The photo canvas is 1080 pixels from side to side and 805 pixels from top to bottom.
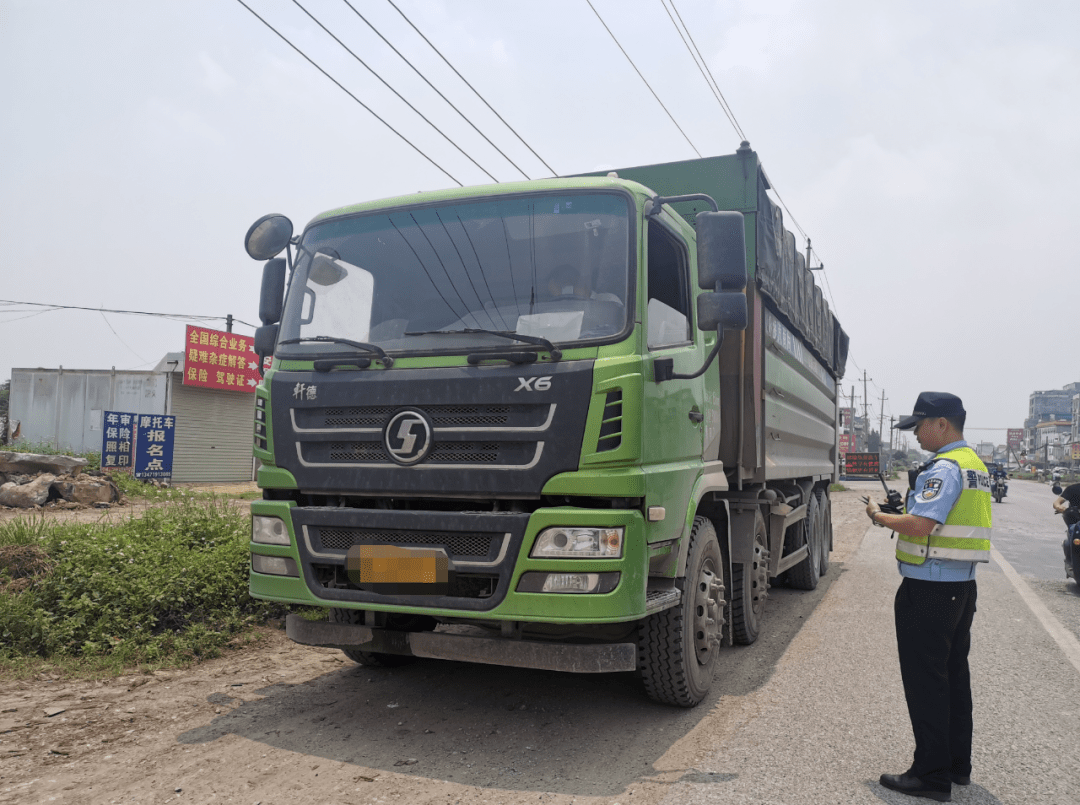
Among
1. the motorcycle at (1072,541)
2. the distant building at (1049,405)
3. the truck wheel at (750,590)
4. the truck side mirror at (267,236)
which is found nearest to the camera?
the truck side mirror at (267,236)

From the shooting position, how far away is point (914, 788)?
10.6 ft

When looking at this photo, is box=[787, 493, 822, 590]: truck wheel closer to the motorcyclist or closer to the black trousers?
the motorcyclist

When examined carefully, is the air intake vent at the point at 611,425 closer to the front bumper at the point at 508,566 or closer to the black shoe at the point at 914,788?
the front bumper at the point at 508,566

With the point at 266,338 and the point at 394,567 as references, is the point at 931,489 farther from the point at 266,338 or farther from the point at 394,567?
the point at 266,338

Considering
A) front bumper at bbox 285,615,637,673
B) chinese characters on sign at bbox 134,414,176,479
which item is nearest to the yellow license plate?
front bumper at bbox 285,615,637,673

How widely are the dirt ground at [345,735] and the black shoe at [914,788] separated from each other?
0.80m

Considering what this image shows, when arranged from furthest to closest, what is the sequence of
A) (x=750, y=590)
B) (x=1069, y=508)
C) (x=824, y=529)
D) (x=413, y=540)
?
1. (x=824, y=529)
2. (x=1069, y=508)
3. (x=750, y=590)
4. (x=413, y=540)

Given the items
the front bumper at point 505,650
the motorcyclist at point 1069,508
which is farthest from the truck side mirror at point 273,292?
the motorcyclist at point 1069,508

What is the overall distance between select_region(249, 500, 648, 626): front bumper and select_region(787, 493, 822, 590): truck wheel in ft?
15.9

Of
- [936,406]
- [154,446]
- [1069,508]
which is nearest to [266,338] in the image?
[936,406]

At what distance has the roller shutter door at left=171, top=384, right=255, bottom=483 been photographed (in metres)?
23.9

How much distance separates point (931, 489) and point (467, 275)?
7.58ft

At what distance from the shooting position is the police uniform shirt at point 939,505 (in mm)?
3322

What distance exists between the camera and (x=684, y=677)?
409cm
